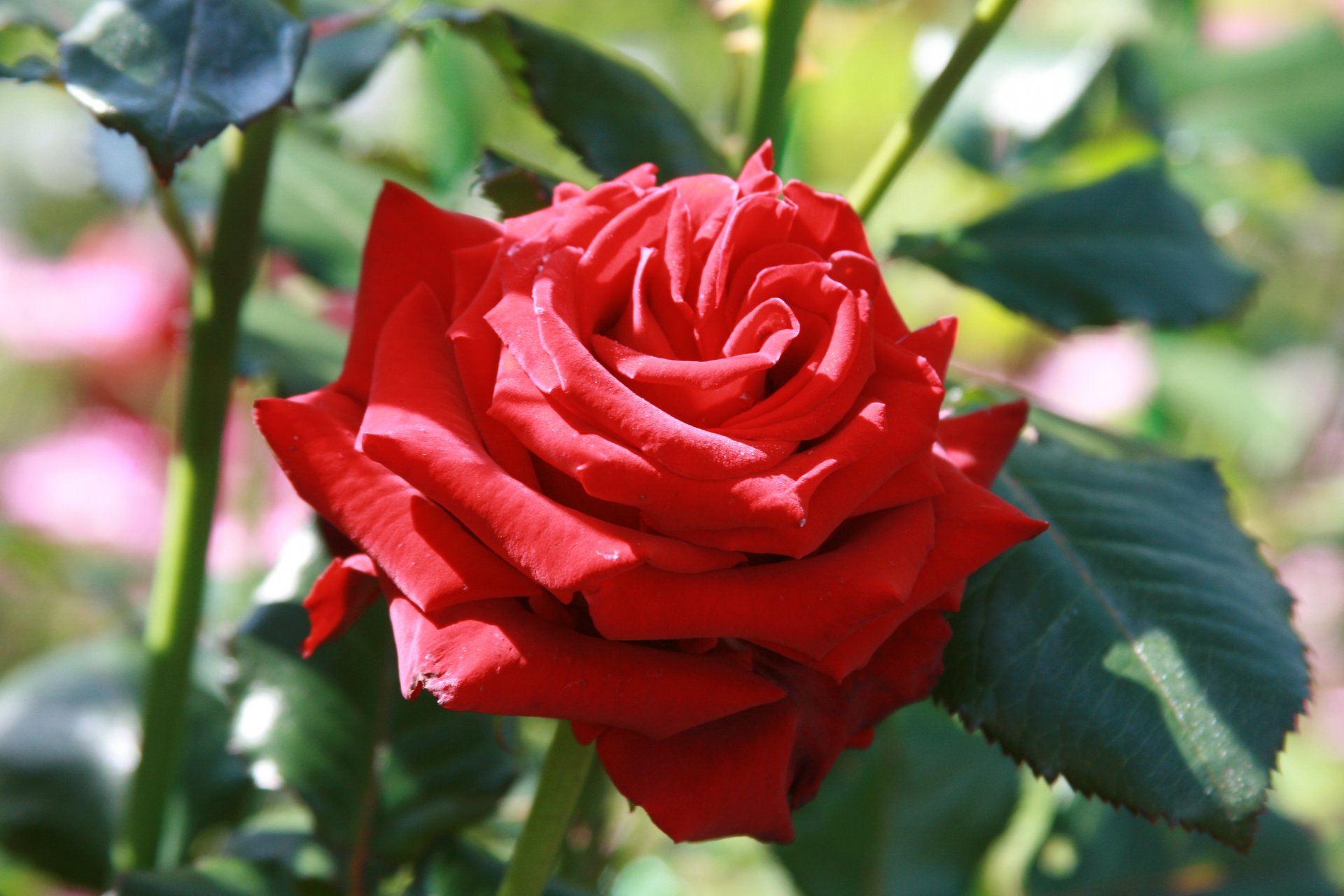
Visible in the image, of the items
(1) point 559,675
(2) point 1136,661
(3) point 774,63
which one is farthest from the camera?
(3) point 774,63

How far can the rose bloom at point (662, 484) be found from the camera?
0.25 meters

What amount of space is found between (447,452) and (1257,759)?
25cm

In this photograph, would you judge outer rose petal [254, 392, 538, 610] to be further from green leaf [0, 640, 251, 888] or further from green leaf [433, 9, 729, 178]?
green leaf [0, 640, 251, 888]

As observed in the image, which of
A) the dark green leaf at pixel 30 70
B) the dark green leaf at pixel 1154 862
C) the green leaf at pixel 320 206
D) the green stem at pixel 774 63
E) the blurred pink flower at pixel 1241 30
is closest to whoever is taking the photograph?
the dark green leaf at pixel 30 70

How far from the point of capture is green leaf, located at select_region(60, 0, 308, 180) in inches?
12.9

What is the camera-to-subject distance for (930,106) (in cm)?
44

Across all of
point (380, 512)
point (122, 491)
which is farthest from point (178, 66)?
point (122, 491)

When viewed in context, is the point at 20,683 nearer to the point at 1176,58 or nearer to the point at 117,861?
the point at 117,861

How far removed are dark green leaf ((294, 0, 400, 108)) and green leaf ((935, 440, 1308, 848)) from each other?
1.06ft

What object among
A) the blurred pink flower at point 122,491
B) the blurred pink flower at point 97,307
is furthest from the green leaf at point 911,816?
the blurred pink flower at point 97,307

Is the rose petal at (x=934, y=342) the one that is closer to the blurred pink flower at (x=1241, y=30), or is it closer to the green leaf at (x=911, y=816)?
the green leaf at (x=911, y=816)

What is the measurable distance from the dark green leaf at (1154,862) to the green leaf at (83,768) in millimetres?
507

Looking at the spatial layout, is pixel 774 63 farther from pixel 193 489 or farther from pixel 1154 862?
pixel 1154 862

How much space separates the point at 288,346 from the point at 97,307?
36.5 inches
